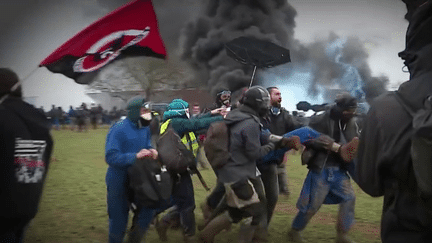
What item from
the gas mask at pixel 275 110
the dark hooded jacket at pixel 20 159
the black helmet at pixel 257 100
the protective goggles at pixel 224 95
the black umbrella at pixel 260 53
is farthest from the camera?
the black umbrella at pixel 260 53

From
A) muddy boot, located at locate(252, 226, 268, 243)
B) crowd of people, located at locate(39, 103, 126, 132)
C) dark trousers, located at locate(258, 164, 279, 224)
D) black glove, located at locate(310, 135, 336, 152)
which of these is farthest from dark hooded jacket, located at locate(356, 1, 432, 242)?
crowd of people, located at locate(39, 103, 126, 132)

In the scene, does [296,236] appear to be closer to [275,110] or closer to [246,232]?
[246,232]

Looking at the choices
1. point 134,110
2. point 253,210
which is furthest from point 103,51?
point 253,210

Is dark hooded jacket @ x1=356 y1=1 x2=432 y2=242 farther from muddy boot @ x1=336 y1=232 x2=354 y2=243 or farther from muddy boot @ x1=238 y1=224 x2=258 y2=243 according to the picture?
muddy boot @ x1=336 y1=232 x2=354 y2=243

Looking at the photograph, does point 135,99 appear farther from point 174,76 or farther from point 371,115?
point 174,76

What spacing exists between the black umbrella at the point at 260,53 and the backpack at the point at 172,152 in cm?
1355

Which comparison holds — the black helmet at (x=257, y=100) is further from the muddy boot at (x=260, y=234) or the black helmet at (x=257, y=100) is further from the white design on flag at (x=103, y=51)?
the muddy boot at (x=260, y=234)

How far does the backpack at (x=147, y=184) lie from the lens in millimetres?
3867

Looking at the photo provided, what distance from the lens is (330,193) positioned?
528 centimetres

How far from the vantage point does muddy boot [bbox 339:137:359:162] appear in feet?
15.7

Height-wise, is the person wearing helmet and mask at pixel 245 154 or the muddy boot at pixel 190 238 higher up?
the person wearing helmet and mask at pixel 245 154

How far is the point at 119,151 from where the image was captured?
3.96 metres

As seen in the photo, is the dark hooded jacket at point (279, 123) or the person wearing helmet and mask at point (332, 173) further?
the dark hooded jacket at point (279, 123)

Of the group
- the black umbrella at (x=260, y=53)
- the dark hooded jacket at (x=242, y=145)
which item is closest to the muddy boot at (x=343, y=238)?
the dark hooded jacket at (x=242, y=145)
